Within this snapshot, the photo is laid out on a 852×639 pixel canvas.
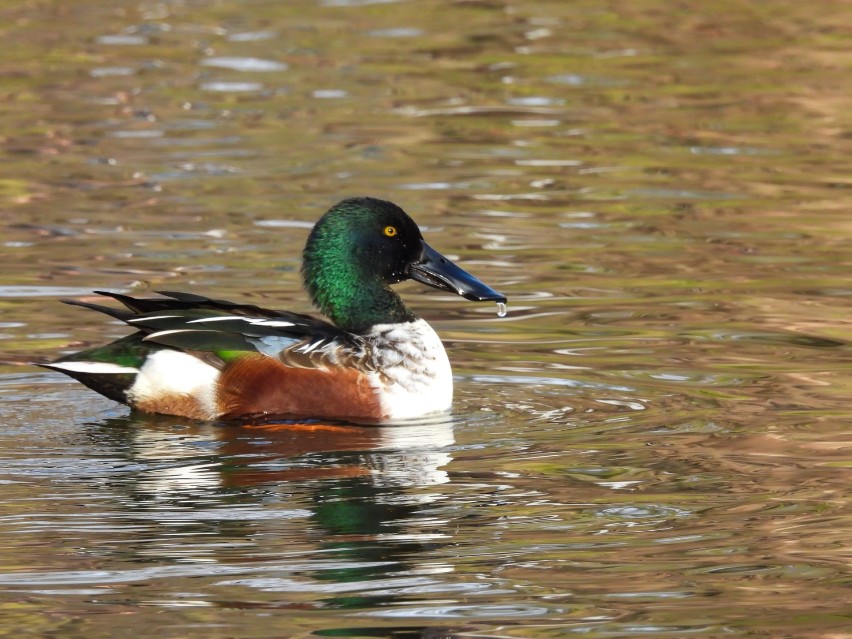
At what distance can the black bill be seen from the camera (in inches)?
340

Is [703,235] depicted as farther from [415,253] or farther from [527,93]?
[527,93]

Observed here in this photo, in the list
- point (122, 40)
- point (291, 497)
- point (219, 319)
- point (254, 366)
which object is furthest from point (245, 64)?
point (291, 497)

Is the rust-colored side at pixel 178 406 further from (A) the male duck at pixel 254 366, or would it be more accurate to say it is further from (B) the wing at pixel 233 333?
(B) the wing at pixel 233 333

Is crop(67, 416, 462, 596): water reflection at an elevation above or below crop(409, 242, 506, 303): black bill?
below

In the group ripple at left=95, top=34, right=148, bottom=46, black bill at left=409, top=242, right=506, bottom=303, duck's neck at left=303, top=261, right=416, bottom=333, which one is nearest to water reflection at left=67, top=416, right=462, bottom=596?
duck's neck at left=303, top=261, right=416, bottom=333

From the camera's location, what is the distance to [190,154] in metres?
14.0

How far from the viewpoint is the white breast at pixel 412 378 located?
8.10 metres

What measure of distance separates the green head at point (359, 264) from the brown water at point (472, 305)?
1.82ft

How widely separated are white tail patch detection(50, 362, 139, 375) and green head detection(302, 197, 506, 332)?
1.03 meters

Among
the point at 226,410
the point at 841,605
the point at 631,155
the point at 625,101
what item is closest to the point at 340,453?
the point at 226,410

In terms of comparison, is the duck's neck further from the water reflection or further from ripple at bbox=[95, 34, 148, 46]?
ripple at bbox=[95, 34, 148, 46]

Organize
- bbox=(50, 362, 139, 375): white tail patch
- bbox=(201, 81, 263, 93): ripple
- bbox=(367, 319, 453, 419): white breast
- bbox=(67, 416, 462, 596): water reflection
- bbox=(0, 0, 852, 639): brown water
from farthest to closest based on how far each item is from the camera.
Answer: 1. bbox=(201, 81, 263, 93): ripple
2. bbox=(367, 319, 453, 419): white breast
3. bbox=(50, 362, 139, 375): white tail patch
4. bbox=(67, 416, 462, 596): water reflection
5. bbox=(0, 0, 852, 639): brown water

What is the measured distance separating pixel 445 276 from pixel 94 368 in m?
1.77

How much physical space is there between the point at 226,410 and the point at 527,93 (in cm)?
871
